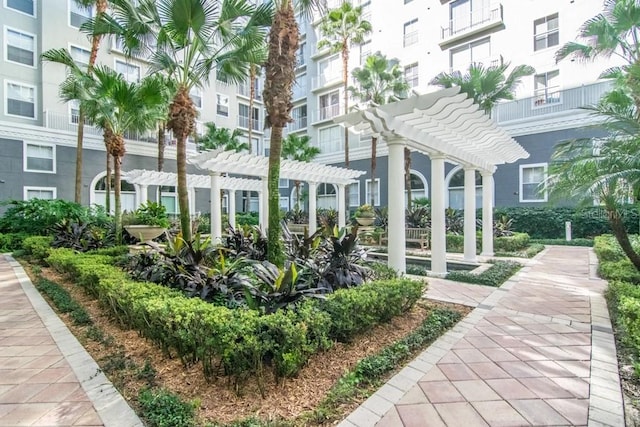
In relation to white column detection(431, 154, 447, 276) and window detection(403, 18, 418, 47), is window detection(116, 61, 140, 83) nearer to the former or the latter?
window detection(403, 18, 418, 47)

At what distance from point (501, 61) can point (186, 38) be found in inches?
501

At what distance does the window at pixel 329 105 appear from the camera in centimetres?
2345

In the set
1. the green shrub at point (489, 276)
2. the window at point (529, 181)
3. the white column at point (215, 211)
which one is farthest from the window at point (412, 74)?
the green shrub at point (489, 276)

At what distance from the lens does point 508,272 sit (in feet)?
24.1

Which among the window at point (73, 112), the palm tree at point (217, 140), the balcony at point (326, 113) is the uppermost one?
the balcony at point (326, 113)

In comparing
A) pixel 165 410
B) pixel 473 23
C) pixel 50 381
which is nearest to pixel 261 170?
pixel 50 381

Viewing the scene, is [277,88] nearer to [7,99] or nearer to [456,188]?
[456,188]

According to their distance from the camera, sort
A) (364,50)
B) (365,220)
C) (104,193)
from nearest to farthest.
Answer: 1. (365,220)
2. (104,193)
3. (364,50)

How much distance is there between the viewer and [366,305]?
3.59m

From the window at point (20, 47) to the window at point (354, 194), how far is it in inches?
713

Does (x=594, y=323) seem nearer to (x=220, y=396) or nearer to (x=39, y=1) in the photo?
(x=220, y=396)

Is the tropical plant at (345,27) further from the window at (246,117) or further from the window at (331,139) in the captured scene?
the window at (246,117)

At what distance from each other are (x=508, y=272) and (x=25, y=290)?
1002cm

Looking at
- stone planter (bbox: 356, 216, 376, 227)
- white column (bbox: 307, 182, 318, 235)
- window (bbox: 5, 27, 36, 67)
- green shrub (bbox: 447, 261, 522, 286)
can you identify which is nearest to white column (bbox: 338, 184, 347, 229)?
stone planter (bbox: 356, 216, 376, 227)
